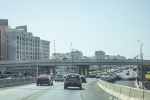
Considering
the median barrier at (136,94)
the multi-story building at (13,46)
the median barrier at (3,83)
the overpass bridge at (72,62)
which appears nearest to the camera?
the median barrier at (136,94)

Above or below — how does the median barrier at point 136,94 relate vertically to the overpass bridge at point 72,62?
below

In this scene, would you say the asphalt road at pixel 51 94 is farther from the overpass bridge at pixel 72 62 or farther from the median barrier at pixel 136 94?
the overpass bridge at pixel 72 62

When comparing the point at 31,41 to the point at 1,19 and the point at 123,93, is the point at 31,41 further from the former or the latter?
the point at 123,93

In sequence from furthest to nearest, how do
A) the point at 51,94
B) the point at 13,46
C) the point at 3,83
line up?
the point at 13,46 → the point at 3,83 → the point at 51,94

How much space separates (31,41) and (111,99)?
160 metres

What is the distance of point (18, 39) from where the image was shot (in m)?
159

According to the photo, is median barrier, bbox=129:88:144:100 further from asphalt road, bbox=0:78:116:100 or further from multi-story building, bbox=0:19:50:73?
multi-story building, bbox=0:19:50:73

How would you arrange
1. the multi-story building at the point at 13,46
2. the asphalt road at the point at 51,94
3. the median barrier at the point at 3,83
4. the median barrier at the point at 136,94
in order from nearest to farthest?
the median barrier at the point at 136,94
the asphalt road at the point at 51,94
the median barrier at the point at 3,83
the multi-story building at the point at 13,46

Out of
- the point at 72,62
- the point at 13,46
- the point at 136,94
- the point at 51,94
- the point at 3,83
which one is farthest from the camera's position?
the point at 13,46

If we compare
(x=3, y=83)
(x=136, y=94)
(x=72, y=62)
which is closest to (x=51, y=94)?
(x=136, y=94)

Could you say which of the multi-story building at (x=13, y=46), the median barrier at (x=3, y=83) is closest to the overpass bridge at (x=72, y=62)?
the multi-story building at (x=13, y=46)

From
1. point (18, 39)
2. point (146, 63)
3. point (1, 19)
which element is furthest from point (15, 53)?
point (146, 63)

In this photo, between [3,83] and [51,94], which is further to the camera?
[3,83]

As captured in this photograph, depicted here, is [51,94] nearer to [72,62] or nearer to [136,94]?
[136,94]
